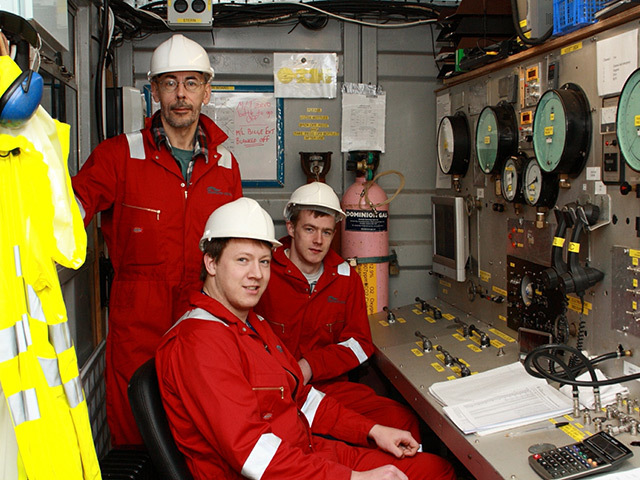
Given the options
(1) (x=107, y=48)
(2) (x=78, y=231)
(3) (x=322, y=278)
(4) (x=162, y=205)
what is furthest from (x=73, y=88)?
(2) (x=78, y=231)

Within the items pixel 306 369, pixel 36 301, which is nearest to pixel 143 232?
pixel 306 369

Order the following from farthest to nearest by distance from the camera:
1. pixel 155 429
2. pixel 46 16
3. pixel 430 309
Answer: pixel 430 309 → pixel 46 16 → pixel 155 429

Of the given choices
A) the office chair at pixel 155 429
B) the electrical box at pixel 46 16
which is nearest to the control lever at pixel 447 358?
the office chair at pixel 155 429

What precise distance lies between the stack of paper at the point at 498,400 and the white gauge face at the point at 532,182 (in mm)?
642

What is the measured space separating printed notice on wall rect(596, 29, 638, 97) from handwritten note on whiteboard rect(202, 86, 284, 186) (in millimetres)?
1784

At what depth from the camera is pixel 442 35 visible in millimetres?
3020

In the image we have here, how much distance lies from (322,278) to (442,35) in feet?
4.58

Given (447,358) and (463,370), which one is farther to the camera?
(447,358)

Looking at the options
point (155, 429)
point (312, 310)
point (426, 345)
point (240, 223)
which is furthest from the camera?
point (312, 310)

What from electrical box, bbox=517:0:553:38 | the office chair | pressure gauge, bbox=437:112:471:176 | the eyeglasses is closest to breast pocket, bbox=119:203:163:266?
the eyeglasses

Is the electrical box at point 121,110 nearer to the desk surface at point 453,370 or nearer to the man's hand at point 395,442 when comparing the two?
the desk surface at point 453,370

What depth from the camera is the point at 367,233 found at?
315 cm

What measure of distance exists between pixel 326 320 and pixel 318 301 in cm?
10

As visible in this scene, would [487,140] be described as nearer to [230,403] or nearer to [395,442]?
[395,442]
